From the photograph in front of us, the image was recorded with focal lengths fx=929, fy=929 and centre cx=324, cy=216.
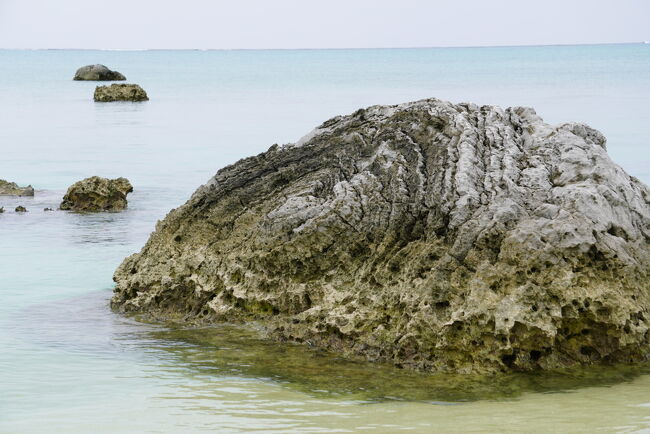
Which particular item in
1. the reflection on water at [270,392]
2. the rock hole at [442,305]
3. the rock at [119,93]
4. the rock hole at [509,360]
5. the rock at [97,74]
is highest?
the rock at [97,74]

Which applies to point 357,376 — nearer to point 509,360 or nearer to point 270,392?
point 270,392

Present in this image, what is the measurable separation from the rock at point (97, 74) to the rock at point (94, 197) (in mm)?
58173

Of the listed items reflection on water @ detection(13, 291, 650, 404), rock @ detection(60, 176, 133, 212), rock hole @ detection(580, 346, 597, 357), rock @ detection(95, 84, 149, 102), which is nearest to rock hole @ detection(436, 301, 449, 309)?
reflection on water @ detection(13, 291, 650, 404)

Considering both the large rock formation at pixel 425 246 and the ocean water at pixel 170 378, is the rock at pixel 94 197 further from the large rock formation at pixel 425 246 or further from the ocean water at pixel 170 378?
the large rock formation at pixel 425 246

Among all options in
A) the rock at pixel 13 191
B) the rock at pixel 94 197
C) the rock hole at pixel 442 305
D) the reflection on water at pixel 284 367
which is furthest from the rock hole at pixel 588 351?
the rock at pixel 13 191

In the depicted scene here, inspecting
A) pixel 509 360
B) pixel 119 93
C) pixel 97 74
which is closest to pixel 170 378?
pixel 509 360

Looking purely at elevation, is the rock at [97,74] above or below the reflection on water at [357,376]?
above

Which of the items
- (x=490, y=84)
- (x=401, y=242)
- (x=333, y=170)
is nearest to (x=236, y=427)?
(x=401, y=242)

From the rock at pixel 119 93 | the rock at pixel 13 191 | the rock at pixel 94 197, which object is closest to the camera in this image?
the rock at pixel 94 197

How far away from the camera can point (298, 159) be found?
30.5 ft

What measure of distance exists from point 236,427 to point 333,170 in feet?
10.6

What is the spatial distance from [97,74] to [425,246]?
7031 cm

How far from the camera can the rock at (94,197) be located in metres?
16.2

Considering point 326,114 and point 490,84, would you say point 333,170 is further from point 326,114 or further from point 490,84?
point 490,84
